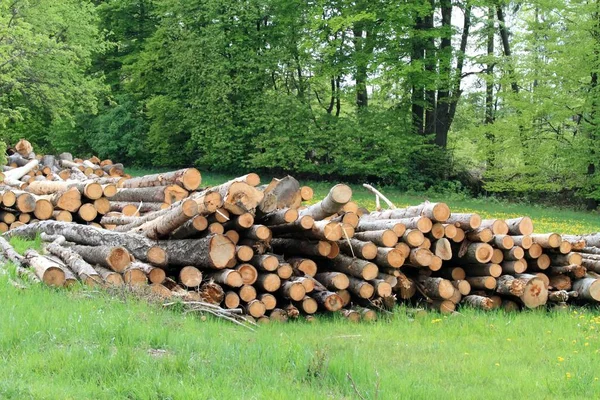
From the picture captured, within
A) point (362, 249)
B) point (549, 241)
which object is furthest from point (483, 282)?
point (362, 249)

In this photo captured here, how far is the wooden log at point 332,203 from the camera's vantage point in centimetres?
904

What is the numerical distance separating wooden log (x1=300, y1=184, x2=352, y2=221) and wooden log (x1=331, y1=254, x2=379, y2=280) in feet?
2.13

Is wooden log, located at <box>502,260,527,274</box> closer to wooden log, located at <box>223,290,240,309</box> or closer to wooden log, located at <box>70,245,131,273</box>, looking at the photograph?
wooden log, located at <box>223,290,240,309</box>

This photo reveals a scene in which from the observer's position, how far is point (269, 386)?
499cm

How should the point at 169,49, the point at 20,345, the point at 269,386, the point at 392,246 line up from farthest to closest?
the point at 169,49
the point at 392,246
the point at 20,345
the point at 269,386

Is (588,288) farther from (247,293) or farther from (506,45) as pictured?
(506,45)

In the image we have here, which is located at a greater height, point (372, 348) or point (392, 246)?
point (392, 246)

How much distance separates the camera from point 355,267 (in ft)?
29.2

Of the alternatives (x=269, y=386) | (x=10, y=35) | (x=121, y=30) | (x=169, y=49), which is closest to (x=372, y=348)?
(x=269, y=386)

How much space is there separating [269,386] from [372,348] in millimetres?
2105

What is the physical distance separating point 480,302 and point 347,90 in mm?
24221

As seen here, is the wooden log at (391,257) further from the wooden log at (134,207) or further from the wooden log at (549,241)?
the wooden log at (134,207)

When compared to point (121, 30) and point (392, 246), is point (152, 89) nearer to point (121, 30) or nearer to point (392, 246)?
point (121, 30)

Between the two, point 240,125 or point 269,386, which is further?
point 240,125
